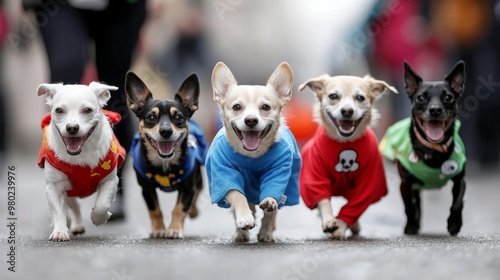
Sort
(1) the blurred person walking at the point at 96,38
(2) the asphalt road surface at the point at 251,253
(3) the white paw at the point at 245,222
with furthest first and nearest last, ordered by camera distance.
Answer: (1) the blurred person walking at the point at 96,38 → (3) the white paw at the point at 245,222 → (2) the asphalt road surface at the point at 251,253

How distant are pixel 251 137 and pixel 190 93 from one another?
1.98 feet

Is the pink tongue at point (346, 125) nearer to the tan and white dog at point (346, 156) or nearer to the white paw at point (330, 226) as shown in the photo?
the tan and white dog at point (346, 156)

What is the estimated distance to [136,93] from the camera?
560cm

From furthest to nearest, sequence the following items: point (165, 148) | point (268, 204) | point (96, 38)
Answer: point (96, 38)
point (165, 148)
point (268, 204)

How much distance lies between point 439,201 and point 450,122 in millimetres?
2926

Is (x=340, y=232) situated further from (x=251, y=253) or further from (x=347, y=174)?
(x=251, y=253)

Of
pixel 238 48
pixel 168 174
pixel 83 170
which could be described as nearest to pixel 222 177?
pixel 168 174

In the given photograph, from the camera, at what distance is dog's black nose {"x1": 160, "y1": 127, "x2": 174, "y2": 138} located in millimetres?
5359

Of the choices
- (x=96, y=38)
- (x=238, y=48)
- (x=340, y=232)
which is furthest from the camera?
(x=238, y=48)

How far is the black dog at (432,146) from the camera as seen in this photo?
570cm

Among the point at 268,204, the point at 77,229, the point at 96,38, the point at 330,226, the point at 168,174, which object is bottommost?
the point at 77,229

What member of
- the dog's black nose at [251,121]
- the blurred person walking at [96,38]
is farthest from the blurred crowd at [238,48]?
the dog's black nose at [251,121]

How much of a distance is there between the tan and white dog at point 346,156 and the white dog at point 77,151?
1252mm

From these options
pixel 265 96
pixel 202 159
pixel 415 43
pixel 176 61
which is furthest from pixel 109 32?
pixel 176 61
